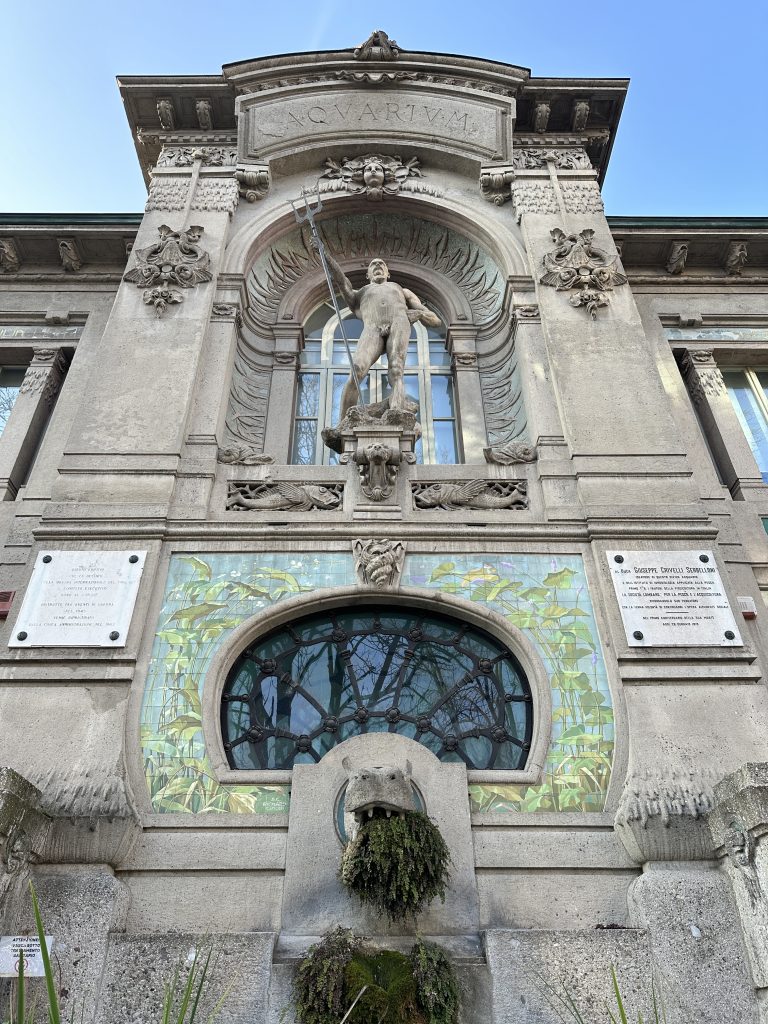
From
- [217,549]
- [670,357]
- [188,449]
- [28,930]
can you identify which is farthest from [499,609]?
[670,357]

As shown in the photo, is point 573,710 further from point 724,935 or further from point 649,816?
point 724,935

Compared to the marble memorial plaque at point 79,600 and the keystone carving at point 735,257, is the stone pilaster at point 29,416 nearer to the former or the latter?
the marble memorial plaque at point 79,600

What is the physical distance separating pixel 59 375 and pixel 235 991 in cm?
1033

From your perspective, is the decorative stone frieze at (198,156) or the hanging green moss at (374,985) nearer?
the hanging green moss at (374,985)

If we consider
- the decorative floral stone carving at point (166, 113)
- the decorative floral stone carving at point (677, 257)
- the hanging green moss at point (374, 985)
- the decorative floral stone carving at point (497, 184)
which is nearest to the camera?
the hanging green moss at point (374, 985)

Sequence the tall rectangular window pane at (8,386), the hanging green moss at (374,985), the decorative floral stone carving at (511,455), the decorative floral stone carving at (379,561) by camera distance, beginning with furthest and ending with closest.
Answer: the tall rectangular window pane at (8,386), the decorative floral stone carving at (511,455), the decorative floral stone carving at (379,561), the hanging green moss at (374,985)

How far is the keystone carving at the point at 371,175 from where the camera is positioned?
14.4 m

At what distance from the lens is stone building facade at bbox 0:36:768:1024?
672cm

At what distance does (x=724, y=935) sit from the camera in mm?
6422

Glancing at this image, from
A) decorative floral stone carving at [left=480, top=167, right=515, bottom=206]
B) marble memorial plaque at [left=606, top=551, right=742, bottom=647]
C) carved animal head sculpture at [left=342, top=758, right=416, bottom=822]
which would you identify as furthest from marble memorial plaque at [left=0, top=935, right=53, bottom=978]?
decorative floral stone carving at [left=480, top=167, right=515, bottom=206]

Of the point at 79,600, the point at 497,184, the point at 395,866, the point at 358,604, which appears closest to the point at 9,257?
the point at 497,184

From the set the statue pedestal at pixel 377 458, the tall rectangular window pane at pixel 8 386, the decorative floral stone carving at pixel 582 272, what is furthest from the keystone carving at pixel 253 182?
the statue pedestal at pixel 377 458

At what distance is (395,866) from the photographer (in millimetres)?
6461

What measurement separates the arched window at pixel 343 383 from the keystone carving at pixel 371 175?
211 centimetres
